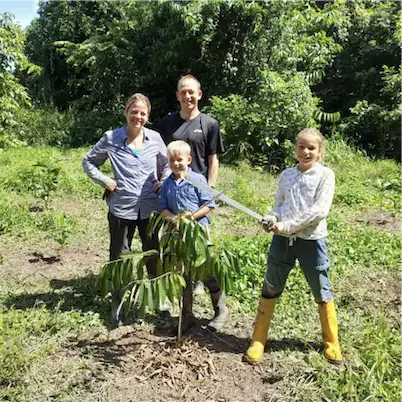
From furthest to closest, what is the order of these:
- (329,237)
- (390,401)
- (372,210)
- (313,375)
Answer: (372,210) < (329,237) < (313,375) < (390,401)

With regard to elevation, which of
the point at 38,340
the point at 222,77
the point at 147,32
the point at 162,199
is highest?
the point at 147,32

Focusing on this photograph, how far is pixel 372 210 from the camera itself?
22.9 feet

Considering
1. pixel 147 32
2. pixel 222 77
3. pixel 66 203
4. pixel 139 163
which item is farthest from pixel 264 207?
pixel 147 32

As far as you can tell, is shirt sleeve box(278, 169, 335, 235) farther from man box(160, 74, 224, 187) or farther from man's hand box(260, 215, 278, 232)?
man box(160, 74, 224, 187)

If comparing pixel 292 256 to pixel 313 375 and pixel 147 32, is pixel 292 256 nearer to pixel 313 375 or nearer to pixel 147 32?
pixel 313 375

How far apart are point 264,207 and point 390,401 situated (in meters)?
4.05

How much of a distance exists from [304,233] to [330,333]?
0.69m

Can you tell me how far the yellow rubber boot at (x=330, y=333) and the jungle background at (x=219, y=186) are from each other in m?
0.06

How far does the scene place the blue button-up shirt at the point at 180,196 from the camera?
322cm

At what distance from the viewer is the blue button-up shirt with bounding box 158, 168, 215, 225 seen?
3219 millimetres

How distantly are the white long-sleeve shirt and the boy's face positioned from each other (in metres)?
0.67

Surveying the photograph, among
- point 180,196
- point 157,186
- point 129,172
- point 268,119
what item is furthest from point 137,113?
point 268,119

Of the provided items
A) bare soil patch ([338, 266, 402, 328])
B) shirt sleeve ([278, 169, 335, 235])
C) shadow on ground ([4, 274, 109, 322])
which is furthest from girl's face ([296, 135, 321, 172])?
shadow on ground ([4, 274, 109, 322])

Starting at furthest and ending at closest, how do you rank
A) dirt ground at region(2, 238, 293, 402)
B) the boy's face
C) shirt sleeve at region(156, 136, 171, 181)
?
shirt sleeve at region(156, 136, 171, 181)
the boy's face
dirt ground at region(2, 238, 293, 402)
